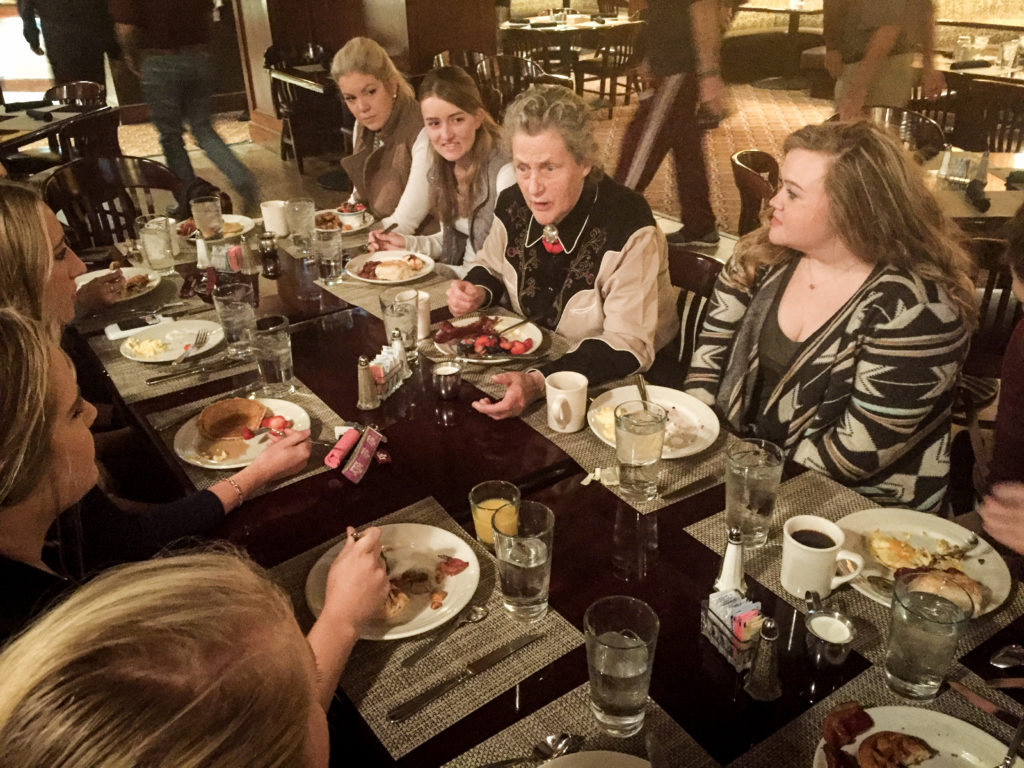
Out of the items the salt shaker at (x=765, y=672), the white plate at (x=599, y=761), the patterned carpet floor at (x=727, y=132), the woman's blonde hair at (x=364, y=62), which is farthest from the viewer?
the patterned carpet floor at (x=727, y=132)

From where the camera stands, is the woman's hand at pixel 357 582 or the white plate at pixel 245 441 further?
the white plate at pixel 245 441

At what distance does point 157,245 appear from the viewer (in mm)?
2445

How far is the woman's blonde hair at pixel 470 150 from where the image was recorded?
261 centimetres

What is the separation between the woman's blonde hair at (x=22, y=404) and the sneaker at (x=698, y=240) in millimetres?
4505

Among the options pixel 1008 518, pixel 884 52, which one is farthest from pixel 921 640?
pixel 884 52

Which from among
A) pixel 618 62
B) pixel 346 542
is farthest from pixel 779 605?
pixel 618 62

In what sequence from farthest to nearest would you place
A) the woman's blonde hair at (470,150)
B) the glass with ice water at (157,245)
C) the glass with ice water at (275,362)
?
the woman's blonde hair at (470,150) → the glass with ice water at (157,245) → the glass with ice water at (275,362)

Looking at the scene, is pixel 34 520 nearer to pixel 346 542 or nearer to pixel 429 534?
pixel 346 542

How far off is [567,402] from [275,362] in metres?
0.66

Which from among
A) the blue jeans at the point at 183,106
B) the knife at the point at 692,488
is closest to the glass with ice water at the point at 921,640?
the knife at the point at 692,488

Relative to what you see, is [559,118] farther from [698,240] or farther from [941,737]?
[698,240]

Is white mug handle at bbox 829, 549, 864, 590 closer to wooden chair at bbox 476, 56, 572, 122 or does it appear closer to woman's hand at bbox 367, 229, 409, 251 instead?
woman's hand at bbox 367, 229, 409, 251

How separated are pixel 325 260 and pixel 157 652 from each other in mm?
1914

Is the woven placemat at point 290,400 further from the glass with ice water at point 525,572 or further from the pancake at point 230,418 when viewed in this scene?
the glass with ice water at point 525,572
